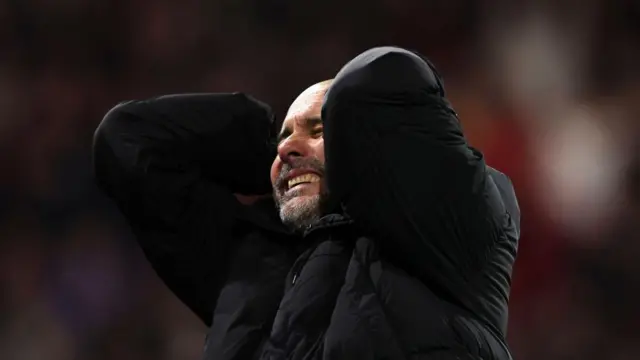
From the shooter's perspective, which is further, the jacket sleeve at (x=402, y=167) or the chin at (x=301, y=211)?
the chin at (x=301, y=211)

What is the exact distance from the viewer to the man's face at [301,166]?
75 cm

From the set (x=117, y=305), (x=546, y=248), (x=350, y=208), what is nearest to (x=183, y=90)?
(x=117, y=305)

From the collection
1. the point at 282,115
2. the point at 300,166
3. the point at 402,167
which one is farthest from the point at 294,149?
the point at 282,115

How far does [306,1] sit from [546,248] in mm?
597

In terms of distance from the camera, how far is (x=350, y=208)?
651 millimetres

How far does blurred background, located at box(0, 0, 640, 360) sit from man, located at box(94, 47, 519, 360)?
0.66 m

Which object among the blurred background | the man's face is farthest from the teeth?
the blurred background

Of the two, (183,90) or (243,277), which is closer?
(243,277)

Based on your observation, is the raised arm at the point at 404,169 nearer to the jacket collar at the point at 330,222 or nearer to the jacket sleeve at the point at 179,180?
the jacket collar at the point at 330,222

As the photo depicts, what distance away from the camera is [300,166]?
76 cm

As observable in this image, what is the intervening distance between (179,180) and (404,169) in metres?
0.25

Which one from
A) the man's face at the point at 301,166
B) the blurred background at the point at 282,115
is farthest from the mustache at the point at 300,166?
the blurred background at the point at 282,115

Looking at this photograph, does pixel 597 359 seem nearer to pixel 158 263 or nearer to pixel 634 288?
pixel 634 288

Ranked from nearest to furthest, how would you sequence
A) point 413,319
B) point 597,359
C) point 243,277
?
point 413,319 → point 243,277 → point 597,359
